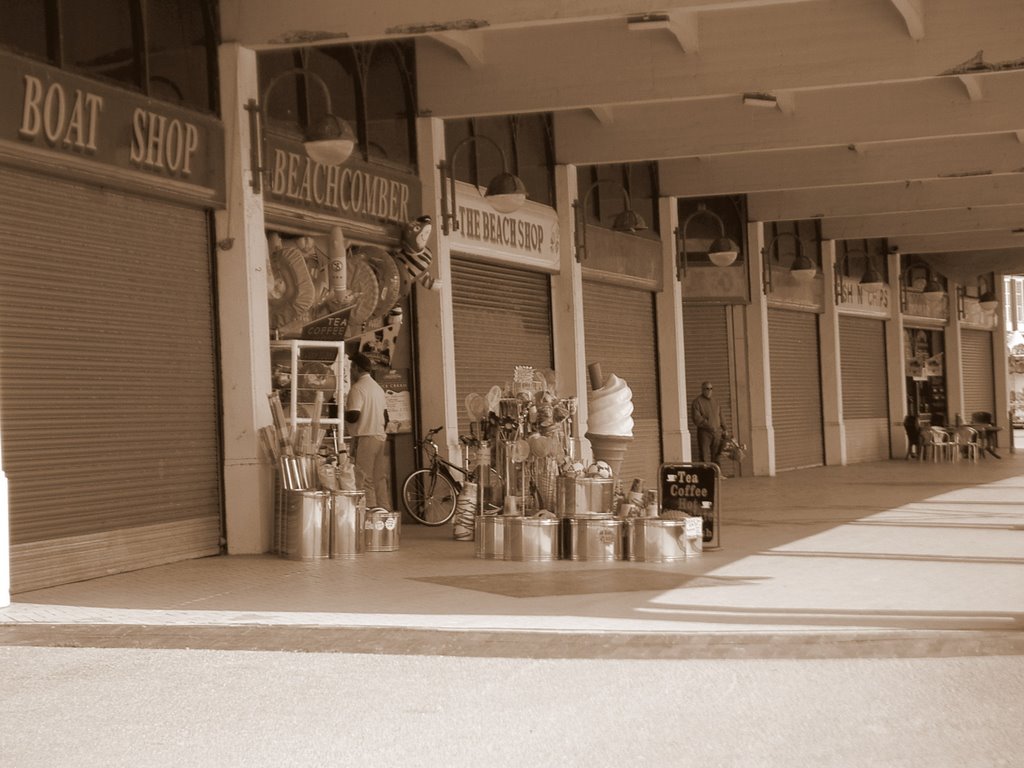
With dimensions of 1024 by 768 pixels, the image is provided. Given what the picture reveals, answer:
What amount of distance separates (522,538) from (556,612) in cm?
314

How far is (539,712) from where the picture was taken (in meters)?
6.34

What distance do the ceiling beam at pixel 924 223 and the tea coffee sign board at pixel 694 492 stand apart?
17.5 m

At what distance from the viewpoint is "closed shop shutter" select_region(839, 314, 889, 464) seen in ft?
103

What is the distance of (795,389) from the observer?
2883 centimetres

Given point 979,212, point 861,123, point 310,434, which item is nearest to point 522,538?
point 310,434

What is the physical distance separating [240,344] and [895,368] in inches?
920

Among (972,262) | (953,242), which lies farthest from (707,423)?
(972,262)

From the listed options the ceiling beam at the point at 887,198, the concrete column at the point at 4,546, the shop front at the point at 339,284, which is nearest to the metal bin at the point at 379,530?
the shop front at the point at 339,284

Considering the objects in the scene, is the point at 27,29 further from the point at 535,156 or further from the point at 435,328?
the point at 535,156

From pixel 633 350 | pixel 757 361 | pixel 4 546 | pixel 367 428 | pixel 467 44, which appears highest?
pixel 467 44

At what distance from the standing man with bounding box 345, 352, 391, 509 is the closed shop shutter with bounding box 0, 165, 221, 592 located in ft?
6.31

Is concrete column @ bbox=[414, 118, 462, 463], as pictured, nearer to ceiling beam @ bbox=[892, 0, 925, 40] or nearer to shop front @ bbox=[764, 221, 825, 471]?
ceiling beam @ bbox=[892, 0, 925, 40]

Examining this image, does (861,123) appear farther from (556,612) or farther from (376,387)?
(556,612)

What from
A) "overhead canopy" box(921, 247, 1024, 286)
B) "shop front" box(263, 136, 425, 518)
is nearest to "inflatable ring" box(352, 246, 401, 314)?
"shop front" box(263, 136, 425, 518)
